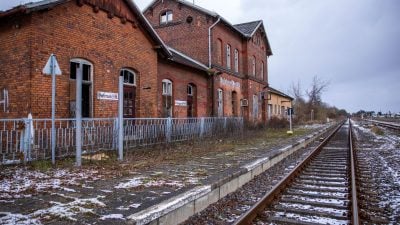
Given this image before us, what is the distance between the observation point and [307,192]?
6594 millimetres

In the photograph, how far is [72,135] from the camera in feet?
31.3

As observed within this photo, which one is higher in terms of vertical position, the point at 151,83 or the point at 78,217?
the point at 151,83

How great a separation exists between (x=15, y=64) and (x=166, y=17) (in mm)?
14892

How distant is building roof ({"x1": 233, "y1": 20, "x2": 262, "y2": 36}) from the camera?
92.0ft

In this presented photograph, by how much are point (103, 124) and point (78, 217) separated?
668 centimetres

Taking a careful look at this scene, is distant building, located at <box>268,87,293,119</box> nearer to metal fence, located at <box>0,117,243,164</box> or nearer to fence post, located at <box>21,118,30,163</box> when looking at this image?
metal fence, located at <box>0,117,243,164</box>

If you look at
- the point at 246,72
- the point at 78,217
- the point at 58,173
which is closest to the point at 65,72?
the point at 58,173

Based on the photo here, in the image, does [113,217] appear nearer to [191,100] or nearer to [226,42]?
[191,100]

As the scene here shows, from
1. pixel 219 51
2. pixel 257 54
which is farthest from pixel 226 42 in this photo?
pixel 257 54

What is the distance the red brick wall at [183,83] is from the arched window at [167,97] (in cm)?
20

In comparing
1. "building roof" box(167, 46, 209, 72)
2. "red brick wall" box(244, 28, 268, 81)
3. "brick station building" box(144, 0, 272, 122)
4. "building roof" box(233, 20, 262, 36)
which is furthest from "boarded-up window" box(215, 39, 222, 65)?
"building roof" box(233, 20, 262, 36)

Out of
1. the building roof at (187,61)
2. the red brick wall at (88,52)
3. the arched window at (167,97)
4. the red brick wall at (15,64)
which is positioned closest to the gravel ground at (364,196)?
the red brick wall at (88,52)

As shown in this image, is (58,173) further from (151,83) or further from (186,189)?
(151,83)

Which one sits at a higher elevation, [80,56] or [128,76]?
[80,56]
